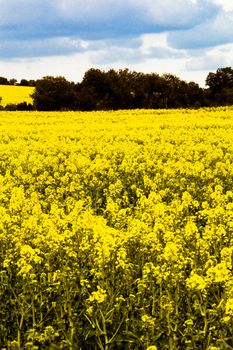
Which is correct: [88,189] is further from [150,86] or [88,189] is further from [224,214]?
[150,86]

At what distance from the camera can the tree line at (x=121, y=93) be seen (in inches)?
2404

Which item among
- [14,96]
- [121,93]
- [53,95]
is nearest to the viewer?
[53,95]

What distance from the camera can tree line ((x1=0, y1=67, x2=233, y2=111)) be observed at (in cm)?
6106

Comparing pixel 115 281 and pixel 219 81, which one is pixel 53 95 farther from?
pixel 115 281

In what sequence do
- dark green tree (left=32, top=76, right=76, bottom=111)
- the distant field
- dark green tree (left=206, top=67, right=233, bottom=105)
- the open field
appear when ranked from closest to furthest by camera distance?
the open field → dark green tree (left=32, top=76, right=76, bottom=111) → the distant field → dark green tree (left=206, top=67, right=233, bottom=105)

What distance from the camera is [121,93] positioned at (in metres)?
63.0

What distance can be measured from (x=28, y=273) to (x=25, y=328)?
2.17ft

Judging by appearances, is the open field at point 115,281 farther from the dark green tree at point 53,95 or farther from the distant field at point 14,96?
the distant field at point 14,96

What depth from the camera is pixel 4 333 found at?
6.09 metres

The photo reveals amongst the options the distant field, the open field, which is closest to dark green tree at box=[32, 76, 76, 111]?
the distant field

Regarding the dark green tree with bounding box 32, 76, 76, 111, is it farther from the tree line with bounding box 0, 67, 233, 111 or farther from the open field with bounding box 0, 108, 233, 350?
the open field with bounding box 0, 108, 233, 350

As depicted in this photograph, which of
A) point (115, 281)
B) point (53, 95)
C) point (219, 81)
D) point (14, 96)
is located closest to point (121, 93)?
point (53, 95)

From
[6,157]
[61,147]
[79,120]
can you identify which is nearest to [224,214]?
[6,157]

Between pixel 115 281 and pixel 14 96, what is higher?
pixel 14 96
